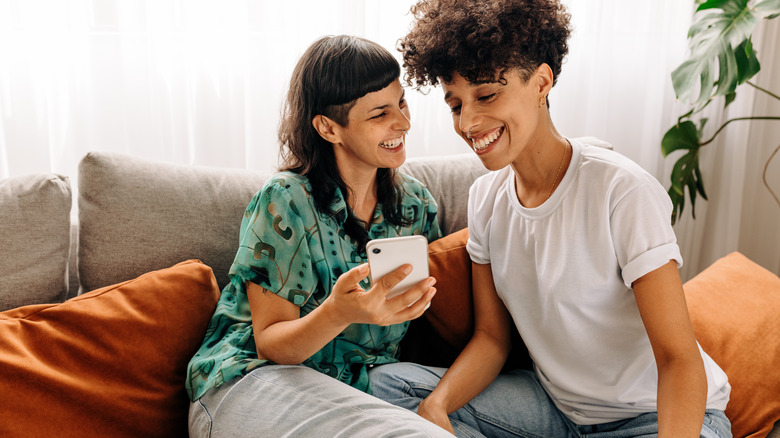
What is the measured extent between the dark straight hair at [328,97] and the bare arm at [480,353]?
27 centimetres

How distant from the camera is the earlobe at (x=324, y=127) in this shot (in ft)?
4.01

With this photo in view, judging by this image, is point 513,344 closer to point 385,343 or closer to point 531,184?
point 385,343

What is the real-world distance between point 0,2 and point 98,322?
1007 mm

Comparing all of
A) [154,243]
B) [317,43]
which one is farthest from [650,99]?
[154,243]

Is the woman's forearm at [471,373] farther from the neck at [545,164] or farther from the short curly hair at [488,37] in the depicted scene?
the short curly hair at [488,37]

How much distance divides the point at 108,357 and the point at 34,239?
1.10ft

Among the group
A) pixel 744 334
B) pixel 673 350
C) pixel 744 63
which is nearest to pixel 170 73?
pixel 673 350

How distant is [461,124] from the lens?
1120 millimetres

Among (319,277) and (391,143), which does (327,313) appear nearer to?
(319,277)

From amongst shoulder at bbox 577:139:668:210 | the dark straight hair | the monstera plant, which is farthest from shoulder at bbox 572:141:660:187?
the monstera plant

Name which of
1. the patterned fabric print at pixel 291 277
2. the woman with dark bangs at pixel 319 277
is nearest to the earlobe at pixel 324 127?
the woman with dark bangs at pixel 319 277

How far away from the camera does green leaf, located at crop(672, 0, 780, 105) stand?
1.83 meters

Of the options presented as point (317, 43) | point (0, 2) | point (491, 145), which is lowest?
point (491, 145)

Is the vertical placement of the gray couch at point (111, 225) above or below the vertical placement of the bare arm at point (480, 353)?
above
